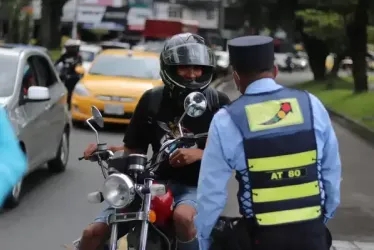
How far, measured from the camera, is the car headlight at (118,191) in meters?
3.71

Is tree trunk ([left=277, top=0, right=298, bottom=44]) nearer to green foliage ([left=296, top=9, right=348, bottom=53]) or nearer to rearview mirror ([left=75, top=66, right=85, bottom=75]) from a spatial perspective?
green foliage ([left=296, top=9, right=348, bottom=53])

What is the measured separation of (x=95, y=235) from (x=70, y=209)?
471cm

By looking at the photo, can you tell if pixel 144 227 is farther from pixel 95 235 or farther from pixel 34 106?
pixel 34 106

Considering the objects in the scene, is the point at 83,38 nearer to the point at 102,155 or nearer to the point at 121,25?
the point at 121,25

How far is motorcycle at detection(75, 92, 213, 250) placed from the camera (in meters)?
3.73

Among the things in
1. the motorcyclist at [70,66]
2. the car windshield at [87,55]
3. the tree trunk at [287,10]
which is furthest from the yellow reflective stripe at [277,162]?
the tree trunk at [287,10]

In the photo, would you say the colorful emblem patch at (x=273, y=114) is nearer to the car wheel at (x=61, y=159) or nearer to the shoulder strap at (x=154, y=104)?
the shoulder strap at (x=154, y=104)

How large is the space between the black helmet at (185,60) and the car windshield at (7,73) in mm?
4726

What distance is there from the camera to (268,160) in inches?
134

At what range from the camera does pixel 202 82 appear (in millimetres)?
4461

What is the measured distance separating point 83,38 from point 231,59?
72.0 m

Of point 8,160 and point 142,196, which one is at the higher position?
point 8,160

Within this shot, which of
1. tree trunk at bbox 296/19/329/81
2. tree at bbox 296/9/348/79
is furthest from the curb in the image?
tree trunk at bbox 296/19/329/81

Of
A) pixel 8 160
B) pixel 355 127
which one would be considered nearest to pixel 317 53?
pixel 355 127
